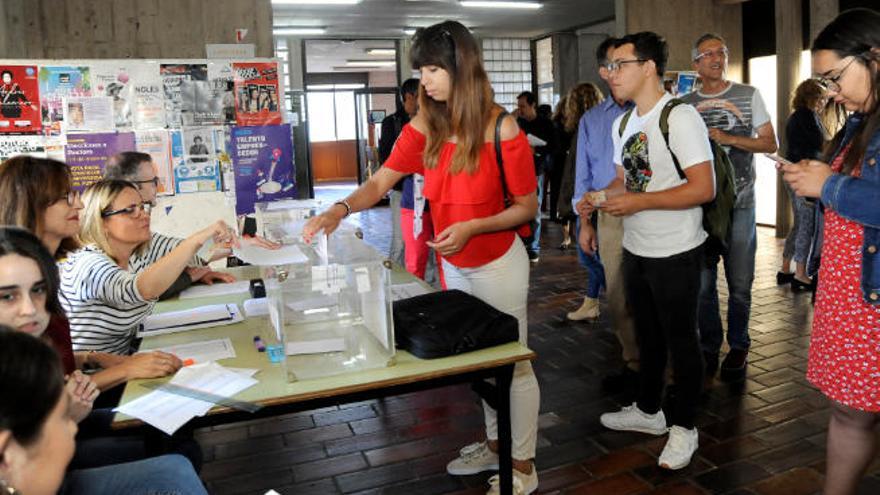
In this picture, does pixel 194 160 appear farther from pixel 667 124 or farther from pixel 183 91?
pixel 667 124

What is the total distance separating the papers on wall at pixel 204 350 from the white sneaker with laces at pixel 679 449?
62.7 inches

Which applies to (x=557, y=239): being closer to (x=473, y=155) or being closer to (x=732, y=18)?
(x=732, y=18)

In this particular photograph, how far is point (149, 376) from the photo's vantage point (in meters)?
1.90

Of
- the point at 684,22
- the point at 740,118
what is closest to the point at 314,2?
the point at 684,22

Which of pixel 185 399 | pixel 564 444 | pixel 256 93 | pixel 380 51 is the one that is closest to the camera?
pixel 185 399

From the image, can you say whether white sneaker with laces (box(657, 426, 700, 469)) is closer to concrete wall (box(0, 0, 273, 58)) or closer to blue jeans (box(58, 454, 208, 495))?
blue jeans (box(58, 454, 208, 495))

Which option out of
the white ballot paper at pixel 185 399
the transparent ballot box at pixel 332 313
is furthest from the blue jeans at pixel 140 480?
the transparent ballot box at pixel 332 313

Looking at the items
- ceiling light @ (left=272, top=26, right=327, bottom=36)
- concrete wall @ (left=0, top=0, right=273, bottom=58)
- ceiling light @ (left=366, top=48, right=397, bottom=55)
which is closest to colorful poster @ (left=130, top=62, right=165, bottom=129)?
concrete wall @ (left=0, top=0, right=273, bottom=58)

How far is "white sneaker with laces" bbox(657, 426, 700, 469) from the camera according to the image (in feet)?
8.54

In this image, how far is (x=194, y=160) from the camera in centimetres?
465

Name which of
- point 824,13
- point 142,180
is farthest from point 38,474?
point 824,13

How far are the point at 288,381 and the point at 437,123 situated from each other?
0.98m

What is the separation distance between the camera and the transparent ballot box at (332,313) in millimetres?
1878

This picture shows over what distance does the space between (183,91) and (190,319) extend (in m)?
2.58
